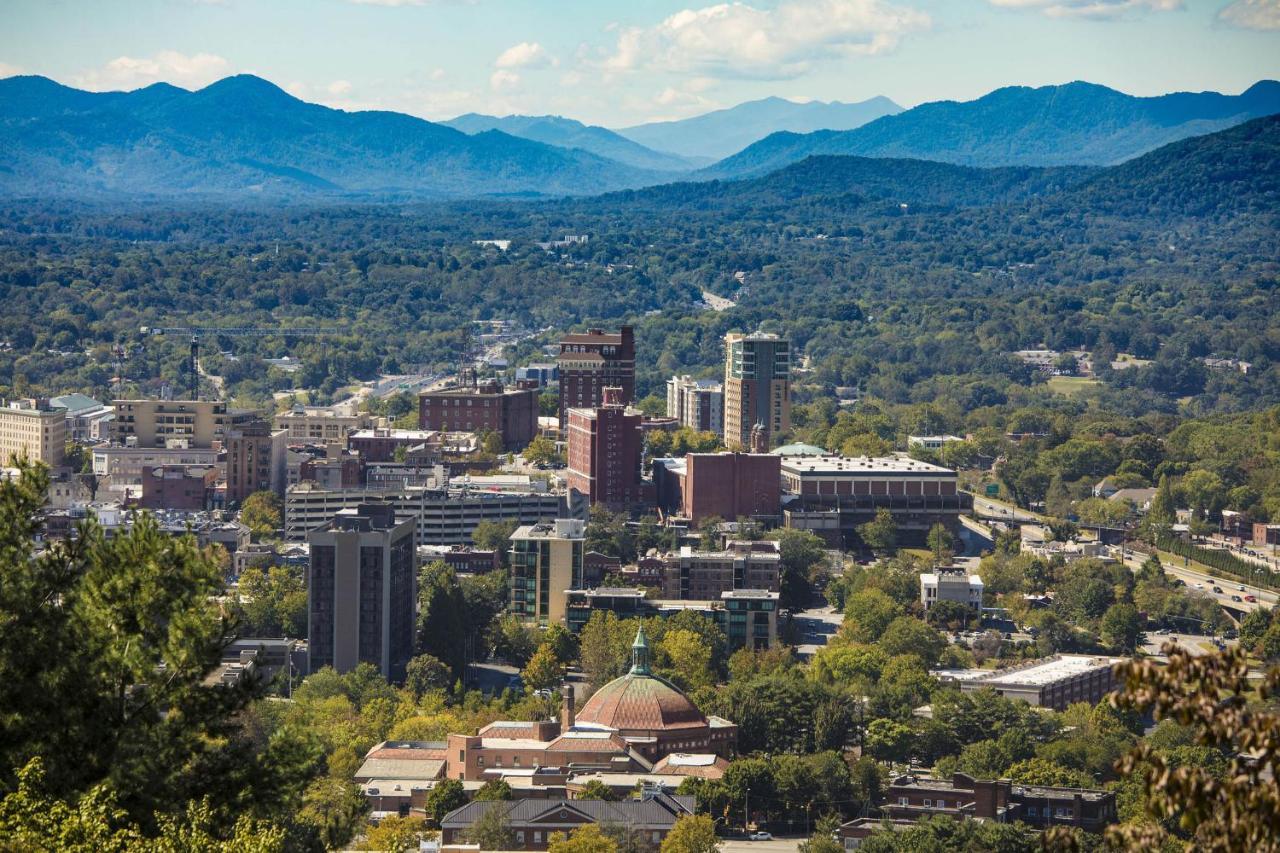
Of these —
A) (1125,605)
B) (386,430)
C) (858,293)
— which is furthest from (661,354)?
(1125,605)

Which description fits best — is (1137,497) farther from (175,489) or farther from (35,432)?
(35,432)

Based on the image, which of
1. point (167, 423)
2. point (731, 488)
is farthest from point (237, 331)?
point (731, 488)

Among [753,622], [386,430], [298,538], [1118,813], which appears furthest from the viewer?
[386,430]

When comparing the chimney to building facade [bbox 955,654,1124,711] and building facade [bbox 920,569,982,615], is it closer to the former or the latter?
building facade [bbox 955,654,1124,711]

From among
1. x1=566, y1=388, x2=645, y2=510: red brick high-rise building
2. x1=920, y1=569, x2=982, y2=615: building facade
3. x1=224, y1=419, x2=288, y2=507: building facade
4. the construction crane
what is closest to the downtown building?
x1=566, y1=388, x2=645, y2=510: red brick high-rise building

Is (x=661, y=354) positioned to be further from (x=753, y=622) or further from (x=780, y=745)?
(x=780, y=745)

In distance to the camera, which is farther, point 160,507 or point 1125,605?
point 160,507

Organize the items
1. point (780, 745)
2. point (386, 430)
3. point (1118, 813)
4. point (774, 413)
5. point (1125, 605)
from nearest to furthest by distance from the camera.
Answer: point (1118, 813)
point (780, 745)
point (1125, 605)
point (386, 430)
point (774, 413)
